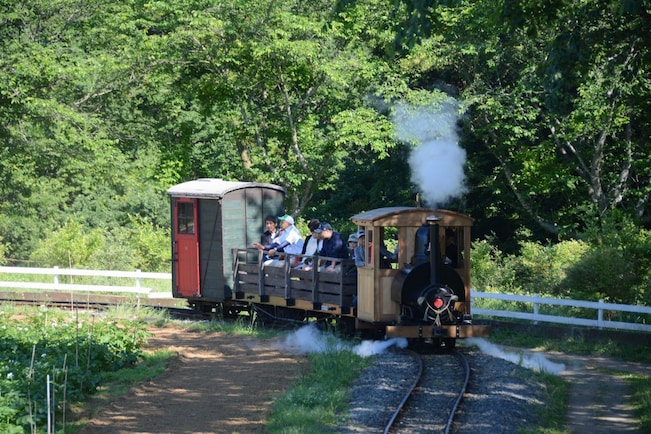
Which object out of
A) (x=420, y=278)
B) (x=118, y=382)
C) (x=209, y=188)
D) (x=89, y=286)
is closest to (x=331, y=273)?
(x=420, y=278)

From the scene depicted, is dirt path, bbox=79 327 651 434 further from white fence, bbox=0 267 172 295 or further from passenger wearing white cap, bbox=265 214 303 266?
white fence, bbox=0 267 172 295

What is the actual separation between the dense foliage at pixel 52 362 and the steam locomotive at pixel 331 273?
2.76 metres

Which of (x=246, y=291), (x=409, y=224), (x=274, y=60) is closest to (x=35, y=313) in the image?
(x=246, y=291)

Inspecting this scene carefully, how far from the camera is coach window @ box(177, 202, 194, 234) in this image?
21.9 metres

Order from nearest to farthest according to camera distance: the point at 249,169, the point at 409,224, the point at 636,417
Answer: the point at 636,417
the point at 409,224
the point at 249,169

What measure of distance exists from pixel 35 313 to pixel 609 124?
15922mm

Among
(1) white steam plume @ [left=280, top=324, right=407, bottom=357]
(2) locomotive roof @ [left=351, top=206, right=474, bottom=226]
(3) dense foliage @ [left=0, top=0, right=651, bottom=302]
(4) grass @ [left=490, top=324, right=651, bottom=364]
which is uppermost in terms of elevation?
(3) dense foliage @ [left=0, top=0, right=651, bottom=302]

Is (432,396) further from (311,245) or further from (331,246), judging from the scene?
(311,245)

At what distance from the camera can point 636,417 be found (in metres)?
13.3

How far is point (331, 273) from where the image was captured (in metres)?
18.4

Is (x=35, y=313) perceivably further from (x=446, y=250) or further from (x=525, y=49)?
(x=525, y=49)

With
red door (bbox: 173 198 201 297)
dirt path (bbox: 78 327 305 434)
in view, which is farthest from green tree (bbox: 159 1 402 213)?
dirt path (bbox: 78 327 305 434)

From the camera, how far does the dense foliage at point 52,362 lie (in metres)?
12.1

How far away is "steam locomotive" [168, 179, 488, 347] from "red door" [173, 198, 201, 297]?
0.07 feet
